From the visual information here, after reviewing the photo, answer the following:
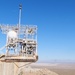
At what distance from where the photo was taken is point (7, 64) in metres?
28.0

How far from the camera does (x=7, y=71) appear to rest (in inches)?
1099

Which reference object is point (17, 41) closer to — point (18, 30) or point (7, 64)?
point (18, 30)

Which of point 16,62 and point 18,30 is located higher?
point 18,30

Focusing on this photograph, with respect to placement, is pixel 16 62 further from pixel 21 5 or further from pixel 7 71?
pixel 21 5

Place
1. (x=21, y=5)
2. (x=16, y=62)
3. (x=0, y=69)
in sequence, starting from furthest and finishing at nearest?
(x=21, y=5), (x=16, y=62), (x=0, y=69)

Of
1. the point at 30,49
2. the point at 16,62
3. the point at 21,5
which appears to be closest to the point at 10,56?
the point at 16,62

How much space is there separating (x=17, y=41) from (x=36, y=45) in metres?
2.62

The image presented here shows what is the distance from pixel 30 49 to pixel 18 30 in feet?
10.1

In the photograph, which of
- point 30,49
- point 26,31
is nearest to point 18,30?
point 26,31

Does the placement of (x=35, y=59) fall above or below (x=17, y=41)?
below

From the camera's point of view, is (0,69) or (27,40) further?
(27,40)

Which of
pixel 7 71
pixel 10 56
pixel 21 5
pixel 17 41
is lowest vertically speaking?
pixel 7 71

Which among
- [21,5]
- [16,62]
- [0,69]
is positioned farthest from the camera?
[21,5]

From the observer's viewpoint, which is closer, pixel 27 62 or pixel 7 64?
pixel 7 64
